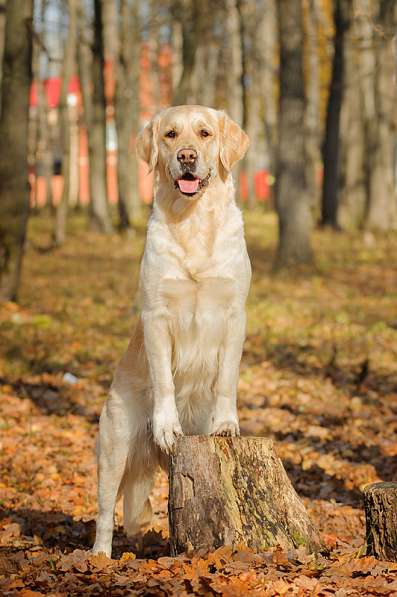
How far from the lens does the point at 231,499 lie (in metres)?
4.69

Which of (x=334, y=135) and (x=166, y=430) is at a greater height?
(x=334, y=135)

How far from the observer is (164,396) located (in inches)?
197

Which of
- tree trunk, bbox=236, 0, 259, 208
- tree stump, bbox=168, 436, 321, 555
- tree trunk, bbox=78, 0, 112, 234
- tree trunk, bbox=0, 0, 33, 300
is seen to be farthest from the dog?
tree trunk, bbox=236, 0, 259, 208

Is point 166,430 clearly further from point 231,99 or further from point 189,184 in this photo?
point 231,99

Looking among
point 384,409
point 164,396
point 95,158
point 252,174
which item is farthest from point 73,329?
point 252,174

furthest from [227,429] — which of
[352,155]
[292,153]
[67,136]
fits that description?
[352,155]

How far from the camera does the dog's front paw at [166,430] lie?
16.1 feet

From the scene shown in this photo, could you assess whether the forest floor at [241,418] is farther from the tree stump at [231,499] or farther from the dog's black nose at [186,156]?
the dog's black nose at [186,156]

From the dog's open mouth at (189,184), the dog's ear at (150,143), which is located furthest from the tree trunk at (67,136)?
the dog's open mouth at (189,184)

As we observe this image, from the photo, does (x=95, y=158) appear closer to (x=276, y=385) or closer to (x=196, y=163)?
(x=276, y=385)

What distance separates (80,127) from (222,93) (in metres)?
9.74

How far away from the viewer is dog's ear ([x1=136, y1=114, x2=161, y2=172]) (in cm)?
537

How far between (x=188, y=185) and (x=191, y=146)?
226 millimetres

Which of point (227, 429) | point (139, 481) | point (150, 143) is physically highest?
point (150, 143)
